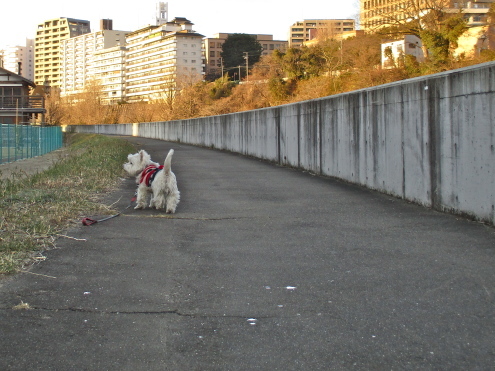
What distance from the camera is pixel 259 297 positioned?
443 centimetres

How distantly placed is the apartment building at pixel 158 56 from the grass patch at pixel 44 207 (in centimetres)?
12160

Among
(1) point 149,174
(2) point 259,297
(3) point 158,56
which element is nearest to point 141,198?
(1) point 149,174

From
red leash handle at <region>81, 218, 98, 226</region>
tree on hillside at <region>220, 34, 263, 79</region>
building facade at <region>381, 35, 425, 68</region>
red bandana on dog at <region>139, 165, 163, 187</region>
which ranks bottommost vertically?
red leash handle at <region>81, 218, 98, 226</region>

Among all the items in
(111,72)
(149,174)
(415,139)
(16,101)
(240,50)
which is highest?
(111,72)

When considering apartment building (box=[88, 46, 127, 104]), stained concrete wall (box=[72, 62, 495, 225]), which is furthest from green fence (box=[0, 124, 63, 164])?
apartment building (box=[88, 46, 127, 104])

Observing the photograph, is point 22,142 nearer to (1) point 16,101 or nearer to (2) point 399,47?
(1) point 16,101

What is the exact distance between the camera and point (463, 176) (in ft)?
25.1

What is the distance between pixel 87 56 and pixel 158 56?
54.2m

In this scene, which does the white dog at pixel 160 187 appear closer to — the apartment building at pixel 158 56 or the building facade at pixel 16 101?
the building facade at pixel 16 101

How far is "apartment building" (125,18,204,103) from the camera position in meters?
140

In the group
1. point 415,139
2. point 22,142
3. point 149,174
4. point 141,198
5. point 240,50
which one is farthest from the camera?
point 240,50

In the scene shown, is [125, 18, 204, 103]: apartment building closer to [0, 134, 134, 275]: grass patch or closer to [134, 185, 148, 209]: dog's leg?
[0, 134, 134, 275]: grass patch

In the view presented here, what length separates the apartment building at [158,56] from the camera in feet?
460

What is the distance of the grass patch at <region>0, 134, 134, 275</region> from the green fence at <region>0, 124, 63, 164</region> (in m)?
11.1
